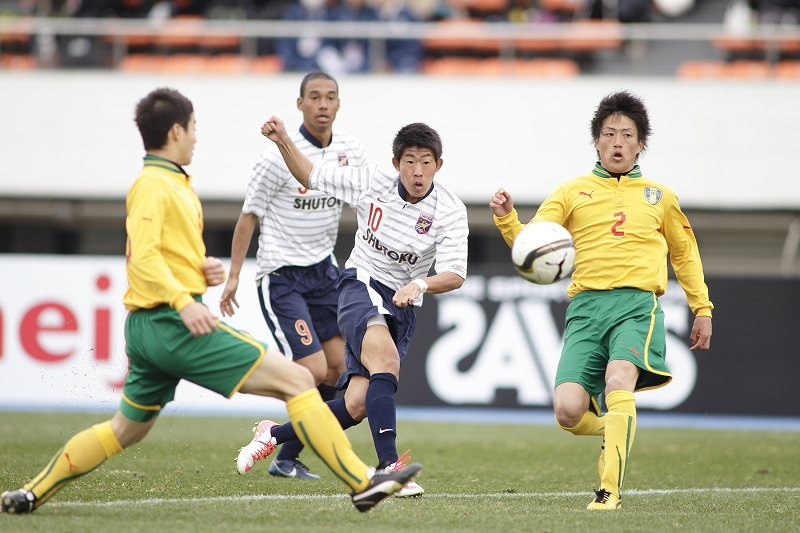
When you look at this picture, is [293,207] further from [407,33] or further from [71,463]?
[407,33]

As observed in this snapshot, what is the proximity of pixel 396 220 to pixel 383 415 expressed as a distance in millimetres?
1065

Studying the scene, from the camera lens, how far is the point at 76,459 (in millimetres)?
4668

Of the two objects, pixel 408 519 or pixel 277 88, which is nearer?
pixel 408 519

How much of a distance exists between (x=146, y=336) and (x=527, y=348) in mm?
7591

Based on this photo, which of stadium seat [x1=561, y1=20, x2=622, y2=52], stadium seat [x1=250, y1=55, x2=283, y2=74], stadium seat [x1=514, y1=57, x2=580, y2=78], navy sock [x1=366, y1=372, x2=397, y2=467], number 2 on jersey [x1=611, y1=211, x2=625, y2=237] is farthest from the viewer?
stadium seat [x1=250, y1=55, x2=283, y2=74]

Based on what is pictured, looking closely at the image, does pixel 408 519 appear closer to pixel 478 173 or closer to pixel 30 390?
pixel 30 390

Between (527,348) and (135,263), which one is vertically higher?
(135,263)

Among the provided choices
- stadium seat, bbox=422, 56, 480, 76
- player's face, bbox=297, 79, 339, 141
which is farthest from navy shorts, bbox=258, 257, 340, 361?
stadium seat, bbox=422, 56, 480, 76

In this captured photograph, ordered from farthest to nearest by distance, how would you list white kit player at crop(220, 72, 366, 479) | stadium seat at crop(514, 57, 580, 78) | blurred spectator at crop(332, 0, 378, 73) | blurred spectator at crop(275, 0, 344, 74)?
stadium seat at crop(514, 57, 580, 78), blurred spectator at crop(332, 0, 378, 73), blurred spectator at crop(275, 0, 344, 74), white kit player at crop(220, 72, 366, 479)

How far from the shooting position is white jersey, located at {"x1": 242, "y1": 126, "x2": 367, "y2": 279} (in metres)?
6.73

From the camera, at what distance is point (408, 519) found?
4863mm

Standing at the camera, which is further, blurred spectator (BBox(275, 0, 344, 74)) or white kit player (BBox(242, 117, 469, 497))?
blurred spectator (BBox(275, 0, 344, 74))

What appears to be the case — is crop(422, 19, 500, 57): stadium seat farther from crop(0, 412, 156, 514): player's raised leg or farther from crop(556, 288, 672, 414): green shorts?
crop(0, 412, 156, 514): player's raised leg

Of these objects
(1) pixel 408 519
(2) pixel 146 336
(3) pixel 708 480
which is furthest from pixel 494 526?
(3) pixel 708 480
